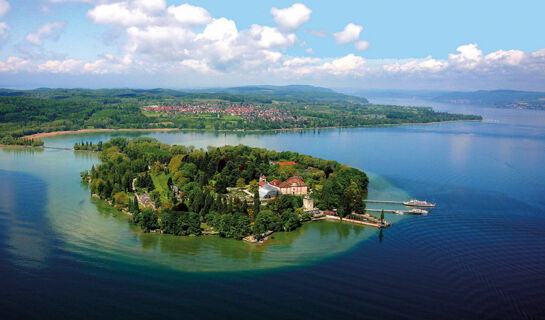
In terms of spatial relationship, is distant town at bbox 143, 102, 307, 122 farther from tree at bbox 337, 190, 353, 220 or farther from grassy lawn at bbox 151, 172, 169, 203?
tree at bbox 337, 190, 353, 220

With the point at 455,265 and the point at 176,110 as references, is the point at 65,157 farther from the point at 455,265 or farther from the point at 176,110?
the point at 176,110

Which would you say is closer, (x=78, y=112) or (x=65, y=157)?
(x=65, y=157)

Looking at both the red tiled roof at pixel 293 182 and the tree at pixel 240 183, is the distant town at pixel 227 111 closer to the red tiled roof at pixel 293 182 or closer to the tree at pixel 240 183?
the tree at pixel 240 183

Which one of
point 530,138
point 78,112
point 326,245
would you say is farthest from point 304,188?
point 78,112

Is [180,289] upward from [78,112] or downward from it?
downward

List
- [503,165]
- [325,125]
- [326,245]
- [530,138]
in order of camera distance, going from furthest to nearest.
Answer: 1. [325,125]
2. [530,138]
3. [503,165]
4. [326,245]

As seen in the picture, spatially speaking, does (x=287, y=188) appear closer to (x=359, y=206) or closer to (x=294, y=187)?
(x=294, y=187)

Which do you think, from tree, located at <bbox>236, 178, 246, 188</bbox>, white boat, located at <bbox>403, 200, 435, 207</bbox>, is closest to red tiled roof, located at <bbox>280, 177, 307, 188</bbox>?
tree, located at <bbox>236, 178, 246, 188</bbox>
